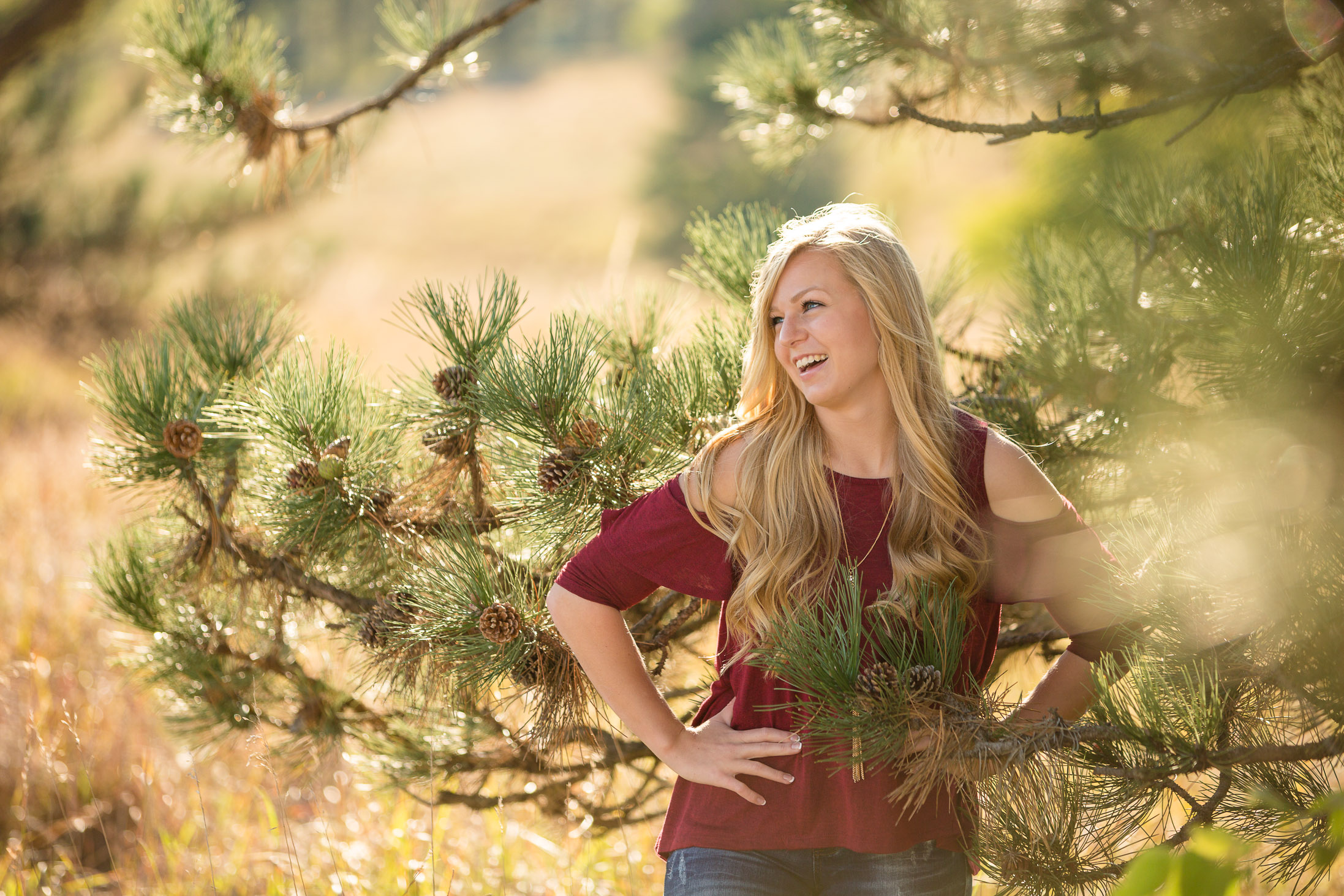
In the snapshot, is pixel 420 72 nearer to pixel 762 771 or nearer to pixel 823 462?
pixel 823 462

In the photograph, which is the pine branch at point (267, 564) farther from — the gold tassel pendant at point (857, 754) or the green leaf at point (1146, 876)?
the green leaf at point (1146, 876)

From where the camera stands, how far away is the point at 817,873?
1153 mm

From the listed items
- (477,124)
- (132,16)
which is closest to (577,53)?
(477,124)

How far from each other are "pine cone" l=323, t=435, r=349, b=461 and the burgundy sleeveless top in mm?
360

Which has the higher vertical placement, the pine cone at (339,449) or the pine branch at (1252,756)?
the pine cone at (339,449)

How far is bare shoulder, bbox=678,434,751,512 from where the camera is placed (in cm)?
116

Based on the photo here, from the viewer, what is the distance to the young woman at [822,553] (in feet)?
3.76

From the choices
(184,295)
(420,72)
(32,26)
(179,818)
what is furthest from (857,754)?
(184,295)

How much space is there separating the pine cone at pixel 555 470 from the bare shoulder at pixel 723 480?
5.9 inches

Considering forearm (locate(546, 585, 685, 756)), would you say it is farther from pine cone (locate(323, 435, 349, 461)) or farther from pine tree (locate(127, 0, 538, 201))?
pine tree (locate(127, 0, 538, 201))

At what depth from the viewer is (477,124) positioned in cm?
3003

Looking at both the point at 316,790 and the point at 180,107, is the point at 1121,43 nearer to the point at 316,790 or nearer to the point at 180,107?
the point at 180,107

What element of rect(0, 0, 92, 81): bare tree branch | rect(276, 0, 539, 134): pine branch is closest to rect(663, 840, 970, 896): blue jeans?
rect(276, 0, 539, 134): pine branch

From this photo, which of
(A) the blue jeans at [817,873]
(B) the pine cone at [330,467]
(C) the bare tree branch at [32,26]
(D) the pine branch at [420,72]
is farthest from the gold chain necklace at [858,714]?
(C) the bare tree branch at [32,26]
